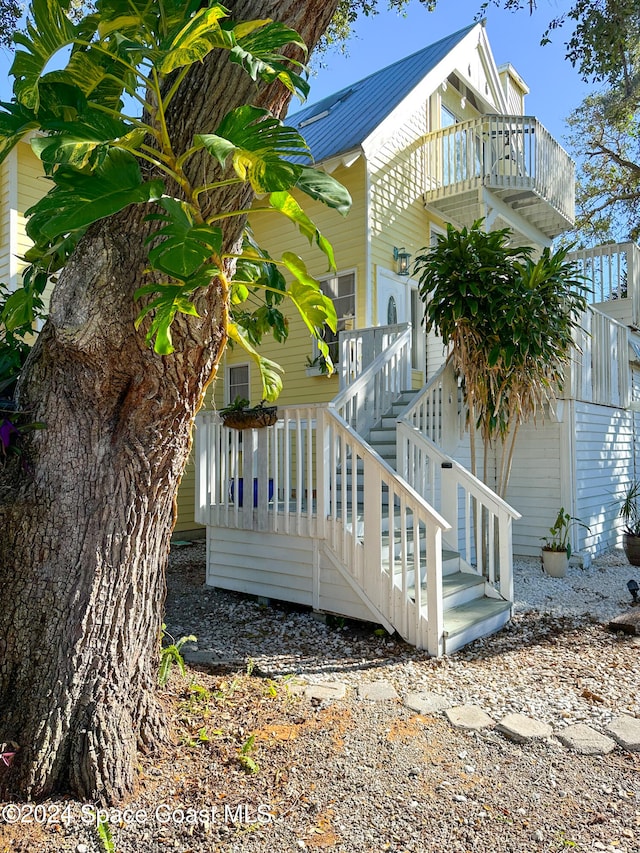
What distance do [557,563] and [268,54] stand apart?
6174mm

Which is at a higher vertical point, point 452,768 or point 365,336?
point 365,336

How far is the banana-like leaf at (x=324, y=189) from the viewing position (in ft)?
5.69

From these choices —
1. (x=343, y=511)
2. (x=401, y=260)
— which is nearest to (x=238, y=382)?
(x=401, y=260)

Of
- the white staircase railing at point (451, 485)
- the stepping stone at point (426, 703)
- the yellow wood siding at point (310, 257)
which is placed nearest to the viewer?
the stepping stone at point (426, 703)

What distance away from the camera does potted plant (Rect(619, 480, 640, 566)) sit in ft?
24.0

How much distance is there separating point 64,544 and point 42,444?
1.37 feet

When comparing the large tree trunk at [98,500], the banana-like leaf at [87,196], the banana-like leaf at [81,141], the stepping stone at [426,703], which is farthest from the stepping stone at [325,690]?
the banana-like leaf at [81,141]

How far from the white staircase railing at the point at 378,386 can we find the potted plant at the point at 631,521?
3.44 m

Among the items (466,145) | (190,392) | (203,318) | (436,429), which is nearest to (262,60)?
(203,318)

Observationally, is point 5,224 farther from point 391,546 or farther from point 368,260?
point 391,546

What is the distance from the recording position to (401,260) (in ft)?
28.6

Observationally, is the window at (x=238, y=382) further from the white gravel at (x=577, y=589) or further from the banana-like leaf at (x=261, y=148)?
the banana-like leaf at (x=261, y=148)

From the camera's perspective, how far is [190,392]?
2.39 metres

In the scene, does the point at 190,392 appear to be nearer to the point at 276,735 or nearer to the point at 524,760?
the point at 276,735
